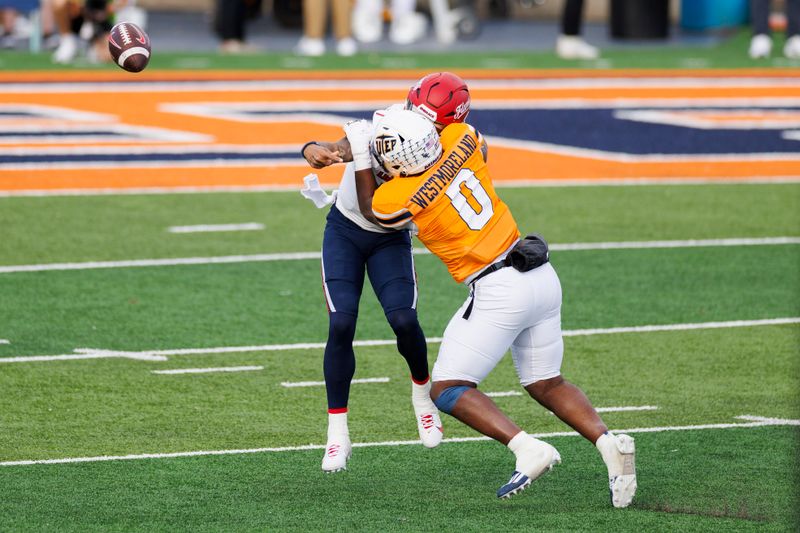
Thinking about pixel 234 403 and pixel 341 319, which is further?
pixel 234 403

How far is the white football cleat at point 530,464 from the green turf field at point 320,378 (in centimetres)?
14

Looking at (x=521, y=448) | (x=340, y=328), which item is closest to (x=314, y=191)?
(x=340, y=328)

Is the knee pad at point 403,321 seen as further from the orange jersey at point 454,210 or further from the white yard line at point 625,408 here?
the white yard line at point 625,408

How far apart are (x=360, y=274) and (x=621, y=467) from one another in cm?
149

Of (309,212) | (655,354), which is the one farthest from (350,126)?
(309,212)

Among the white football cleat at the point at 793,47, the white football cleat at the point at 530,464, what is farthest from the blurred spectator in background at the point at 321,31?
the white football cleat at the point at 530,464

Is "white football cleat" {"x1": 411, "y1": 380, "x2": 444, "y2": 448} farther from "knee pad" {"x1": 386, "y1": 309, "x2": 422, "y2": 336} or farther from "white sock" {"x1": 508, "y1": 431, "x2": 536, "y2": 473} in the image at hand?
"white sock" {"x1": 508, "y1": 431, "x2": 536, "y2": 473}

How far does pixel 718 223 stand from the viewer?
40.1 ft

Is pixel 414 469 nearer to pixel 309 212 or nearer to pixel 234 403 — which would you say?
pixel 234 403

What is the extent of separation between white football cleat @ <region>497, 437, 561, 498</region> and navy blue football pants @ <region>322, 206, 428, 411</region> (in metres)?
0.92

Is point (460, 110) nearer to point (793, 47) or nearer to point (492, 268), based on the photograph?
point (492, 268)

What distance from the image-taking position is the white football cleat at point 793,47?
20.8 metres

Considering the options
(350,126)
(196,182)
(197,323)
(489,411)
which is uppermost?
(350,126)

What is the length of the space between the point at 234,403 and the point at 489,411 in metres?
2.06
